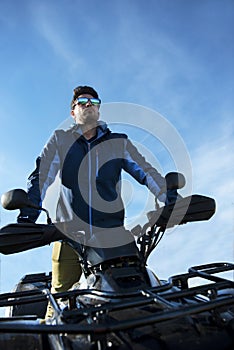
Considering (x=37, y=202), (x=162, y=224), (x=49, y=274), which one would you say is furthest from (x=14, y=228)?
(x=49, y=274)

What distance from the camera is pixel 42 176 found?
4.64 m

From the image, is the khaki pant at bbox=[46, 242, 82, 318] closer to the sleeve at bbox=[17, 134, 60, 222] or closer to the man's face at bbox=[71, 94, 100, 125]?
the sleeve at bbox=[17, 134, 60, 222]

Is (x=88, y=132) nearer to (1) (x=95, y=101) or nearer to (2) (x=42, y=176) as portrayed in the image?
(1) (x=95, y=101)

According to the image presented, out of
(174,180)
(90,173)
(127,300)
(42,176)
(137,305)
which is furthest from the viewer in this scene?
(90,173)

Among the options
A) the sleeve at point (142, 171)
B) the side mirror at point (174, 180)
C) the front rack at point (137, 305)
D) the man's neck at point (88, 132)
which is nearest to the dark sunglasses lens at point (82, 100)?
the man's neck at point (88, 132)

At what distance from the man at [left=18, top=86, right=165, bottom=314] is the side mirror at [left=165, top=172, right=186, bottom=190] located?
0.43 m

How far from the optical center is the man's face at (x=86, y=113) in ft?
17.2

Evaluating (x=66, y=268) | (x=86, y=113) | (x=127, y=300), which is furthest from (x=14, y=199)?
(x=86, y=113)

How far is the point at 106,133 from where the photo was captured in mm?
5266

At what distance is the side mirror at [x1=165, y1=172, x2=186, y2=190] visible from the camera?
4086 mm

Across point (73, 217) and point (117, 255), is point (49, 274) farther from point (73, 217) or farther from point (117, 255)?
point (117, 255)

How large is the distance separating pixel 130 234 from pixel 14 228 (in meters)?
1.14

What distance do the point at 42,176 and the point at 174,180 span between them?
150 cm

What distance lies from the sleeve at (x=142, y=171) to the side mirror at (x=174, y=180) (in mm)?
412
